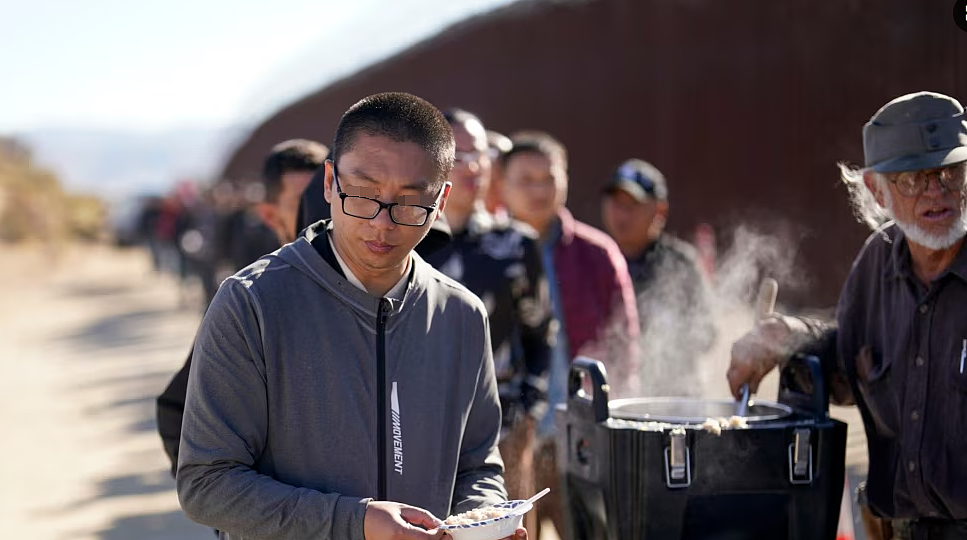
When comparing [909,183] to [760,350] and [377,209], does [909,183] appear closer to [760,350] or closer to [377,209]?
[760,350]

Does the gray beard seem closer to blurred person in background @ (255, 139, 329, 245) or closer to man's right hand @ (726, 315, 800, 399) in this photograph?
man's right hand @ (726, 315, 800, 399)

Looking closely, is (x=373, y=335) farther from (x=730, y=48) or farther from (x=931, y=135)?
(x=730, y=48)

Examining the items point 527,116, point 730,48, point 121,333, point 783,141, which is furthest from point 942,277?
point 121,333

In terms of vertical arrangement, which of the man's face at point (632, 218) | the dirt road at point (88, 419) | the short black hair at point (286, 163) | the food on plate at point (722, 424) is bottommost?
the dirt road at point (88, 419)

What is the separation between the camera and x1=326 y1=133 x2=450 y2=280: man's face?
8.53 feet

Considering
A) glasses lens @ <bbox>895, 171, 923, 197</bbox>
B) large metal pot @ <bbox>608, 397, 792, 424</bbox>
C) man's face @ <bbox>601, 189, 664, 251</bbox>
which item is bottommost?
large metal pot @ <bbox>608, 397, 792, 424</bbox>

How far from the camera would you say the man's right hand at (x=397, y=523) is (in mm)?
2447

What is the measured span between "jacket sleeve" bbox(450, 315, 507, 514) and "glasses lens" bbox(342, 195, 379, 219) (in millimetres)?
456

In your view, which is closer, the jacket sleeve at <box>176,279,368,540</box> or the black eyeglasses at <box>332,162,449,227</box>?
the jacket sleeve at <box>176,279,368,540</box>

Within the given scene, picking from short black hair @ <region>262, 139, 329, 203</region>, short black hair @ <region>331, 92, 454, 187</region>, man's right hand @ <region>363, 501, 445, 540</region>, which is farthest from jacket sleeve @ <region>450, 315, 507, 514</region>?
short black hair @ <region>262, 139, 329, 203</region>

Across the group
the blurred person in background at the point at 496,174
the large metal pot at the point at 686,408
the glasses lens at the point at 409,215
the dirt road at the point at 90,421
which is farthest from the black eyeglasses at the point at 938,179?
the dirt road at the point at 90,421

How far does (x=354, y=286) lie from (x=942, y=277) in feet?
5.78

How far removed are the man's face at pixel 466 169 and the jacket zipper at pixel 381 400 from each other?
2039 millimetres

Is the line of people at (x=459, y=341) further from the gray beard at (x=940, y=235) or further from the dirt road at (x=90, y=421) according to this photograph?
the dirt road at (x=90, y=421)
